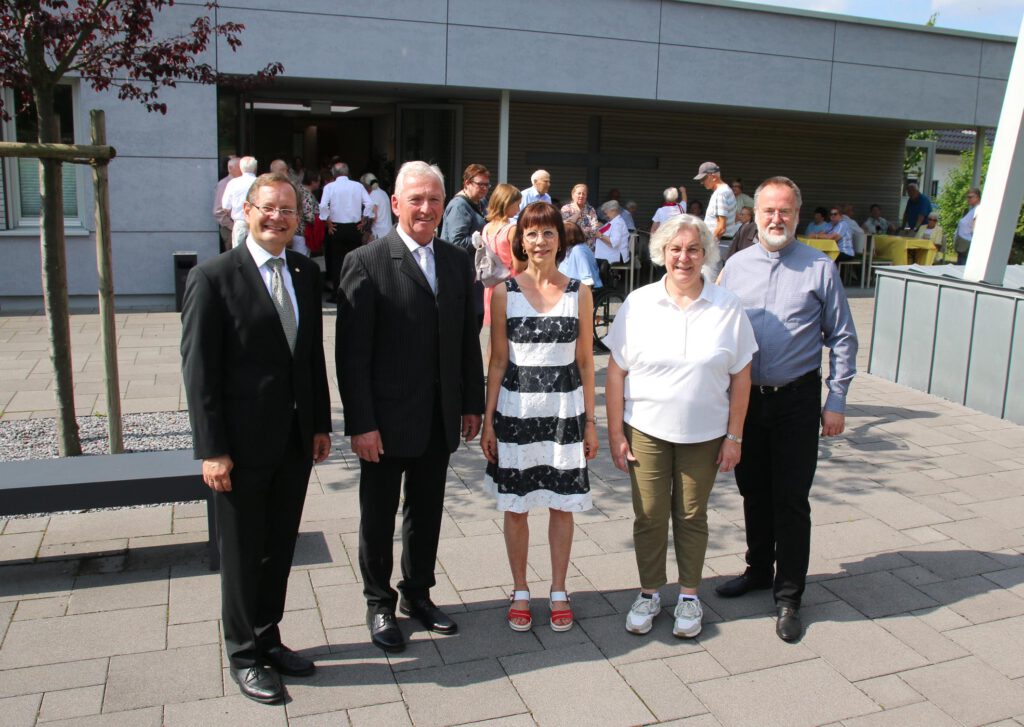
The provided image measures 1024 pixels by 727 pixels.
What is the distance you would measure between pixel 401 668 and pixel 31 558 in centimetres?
209

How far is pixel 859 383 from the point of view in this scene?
8.80 m

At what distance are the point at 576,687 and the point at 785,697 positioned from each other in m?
0.77

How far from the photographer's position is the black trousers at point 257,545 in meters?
3.26

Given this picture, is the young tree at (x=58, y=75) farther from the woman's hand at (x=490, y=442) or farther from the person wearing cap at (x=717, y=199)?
the person wearing cap at (x=717, y=199)

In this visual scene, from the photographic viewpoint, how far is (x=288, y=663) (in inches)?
137

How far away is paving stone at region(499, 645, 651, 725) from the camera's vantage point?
327 centimetres

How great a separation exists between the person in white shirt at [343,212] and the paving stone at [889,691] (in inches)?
380

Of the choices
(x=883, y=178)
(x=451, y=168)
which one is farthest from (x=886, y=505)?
(x=883, y=178)

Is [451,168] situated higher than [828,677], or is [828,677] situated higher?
[451,168]

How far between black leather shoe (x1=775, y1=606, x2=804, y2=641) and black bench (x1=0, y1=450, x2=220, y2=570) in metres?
2.49

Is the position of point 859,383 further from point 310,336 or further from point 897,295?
point 310,336

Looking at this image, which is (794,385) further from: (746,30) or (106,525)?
(746,30)

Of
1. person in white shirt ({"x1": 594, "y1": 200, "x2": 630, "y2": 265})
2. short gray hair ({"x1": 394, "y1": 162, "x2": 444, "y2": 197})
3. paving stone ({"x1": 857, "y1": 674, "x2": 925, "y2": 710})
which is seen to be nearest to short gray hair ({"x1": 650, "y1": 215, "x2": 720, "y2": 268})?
short gray hair ({"x1": 394, "y1": 162, "x2": 444, "y2": 197})

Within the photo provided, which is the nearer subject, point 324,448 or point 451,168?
point 324,448
